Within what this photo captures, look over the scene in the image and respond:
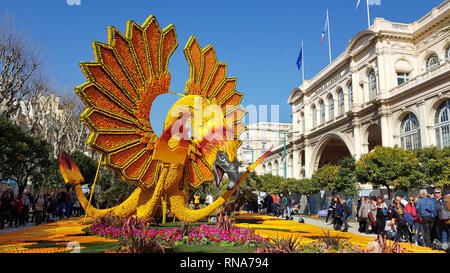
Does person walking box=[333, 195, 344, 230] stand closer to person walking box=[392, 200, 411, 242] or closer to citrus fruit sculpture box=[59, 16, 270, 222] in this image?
person walking box=[392, 200, 411, 242]

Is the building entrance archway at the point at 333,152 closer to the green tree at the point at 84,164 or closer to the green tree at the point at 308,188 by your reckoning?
the green tree at the point at 308,188

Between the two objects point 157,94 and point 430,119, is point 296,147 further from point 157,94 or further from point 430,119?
point 157,94

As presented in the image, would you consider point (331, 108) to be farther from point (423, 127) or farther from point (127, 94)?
point (127, 94)

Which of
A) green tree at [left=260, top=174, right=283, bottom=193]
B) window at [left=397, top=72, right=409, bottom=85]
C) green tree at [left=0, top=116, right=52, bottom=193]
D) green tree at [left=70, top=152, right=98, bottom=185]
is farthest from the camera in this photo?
green tree at [left=260, top=174, right=283, bottom=193]

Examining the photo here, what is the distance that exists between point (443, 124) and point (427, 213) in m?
15.4

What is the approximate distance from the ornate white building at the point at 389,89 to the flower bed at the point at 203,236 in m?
19.0

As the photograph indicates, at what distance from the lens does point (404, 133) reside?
2473cm

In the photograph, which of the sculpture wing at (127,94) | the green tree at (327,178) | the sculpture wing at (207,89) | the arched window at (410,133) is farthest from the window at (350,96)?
the sculpture wing at (127,94)

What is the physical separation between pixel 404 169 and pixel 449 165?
7.01 feet

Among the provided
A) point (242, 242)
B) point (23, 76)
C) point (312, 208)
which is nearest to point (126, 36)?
point (242, 242)

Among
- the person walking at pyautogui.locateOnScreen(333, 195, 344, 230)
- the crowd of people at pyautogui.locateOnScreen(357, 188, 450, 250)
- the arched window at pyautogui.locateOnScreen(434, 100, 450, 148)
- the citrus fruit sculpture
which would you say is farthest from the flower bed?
the arched window at pyautogui.locateOnScreen(434, 100, 450, 148)

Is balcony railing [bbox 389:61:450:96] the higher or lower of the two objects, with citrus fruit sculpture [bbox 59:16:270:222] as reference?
higher

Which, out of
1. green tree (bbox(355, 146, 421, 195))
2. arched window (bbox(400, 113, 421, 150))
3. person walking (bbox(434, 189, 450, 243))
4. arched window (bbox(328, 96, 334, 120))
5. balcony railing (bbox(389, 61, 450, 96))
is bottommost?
person walking (bbox(434, 189, 450, 243))

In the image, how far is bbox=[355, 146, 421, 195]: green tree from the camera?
56.9 feet
